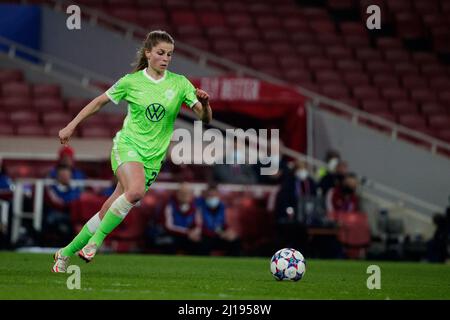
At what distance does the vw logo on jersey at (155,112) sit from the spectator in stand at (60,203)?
703cm

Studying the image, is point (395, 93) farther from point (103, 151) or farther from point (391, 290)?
point (391, 290)

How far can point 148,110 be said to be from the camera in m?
9.50

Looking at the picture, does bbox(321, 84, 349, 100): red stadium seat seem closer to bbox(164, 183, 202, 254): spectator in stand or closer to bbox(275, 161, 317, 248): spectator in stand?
bbox(275, 161, 317, 248): spectator in stand

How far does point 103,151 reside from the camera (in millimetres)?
19516

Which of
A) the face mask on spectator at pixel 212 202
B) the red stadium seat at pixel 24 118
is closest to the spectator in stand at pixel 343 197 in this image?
the face mask on spectator at pixel 212 202

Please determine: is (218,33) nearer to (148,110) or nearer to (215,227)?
(215,227)

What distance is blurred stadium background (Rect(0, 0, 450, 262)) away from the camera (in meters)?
17.1

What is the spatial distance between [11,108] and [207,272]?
10.3 meters

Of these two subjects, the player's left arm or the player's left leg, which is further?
the player's left arm

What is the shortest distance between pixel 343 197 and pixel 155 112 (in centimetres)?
836

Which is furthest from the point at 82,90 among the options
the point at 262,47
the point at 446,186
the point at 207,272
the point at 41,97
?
the point at 207,272

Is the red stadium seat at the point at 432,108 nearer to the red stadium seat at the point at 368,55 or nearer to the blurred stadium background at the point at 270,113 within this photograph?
the blurred stadium background at the point at 270,113

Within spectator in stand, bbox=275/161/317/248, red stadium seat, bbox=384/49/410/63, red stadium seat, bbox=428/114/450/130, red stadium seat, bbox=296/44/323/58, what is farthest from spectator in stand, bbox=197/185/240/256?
red stadium seat, bbox=384/49/410/63

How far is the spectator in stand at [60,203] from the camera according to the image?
16469 millimetres
